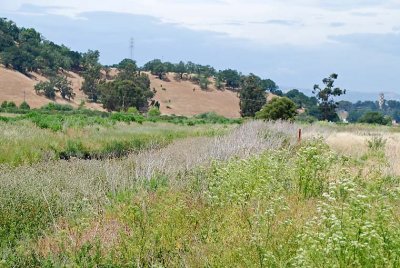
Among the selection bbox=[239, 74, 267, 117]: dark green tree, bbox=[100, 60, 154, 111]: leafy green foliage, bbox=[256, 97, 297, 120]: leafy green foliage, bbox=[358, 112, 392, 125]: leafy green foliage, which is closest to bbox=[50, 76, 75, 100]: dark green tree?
bbox=[100, 60, 154, 111]: leafy green foliage

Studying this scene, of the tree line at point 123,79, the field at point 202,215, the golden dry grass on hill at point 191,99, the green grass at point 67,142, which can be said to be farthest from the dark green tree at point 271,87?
the field at point 202,215

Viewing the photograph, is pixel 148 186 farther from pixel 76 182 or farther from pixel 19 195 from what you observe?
pixel 19 195

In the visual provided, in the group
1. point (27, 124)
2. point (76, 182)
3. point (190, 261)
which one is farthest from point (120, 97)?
point (190, 261)

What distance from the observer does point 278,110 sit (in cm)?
4944

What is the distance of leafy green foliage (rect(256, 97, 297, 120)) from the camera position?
49.2 m

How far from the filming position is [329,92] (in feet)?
242

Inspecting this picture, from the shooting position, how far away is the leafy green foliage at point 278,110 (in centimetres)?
4922

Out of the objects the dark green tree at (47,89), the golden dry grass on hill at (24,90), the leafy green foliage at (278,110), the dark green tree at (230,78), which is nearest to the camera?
the leafy green foliage at (278,110)

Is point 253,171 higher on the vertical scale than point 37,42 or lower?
lower

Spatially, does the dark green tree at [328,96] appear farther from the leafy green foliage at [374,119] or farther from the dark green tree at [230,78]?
the dark green tree at [230,78]

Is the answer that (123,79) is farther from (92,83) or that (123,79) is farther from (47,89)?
(47,89)

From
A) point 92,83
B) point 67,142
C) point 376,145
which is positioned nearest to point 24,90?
point 92,83

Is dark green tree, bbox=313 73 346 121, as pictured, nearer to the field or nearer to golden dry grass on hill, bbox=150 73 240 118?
golden dry grass on hill, bbox=150 73 240 118

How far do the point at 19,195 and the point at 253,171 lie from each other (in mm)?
4357
